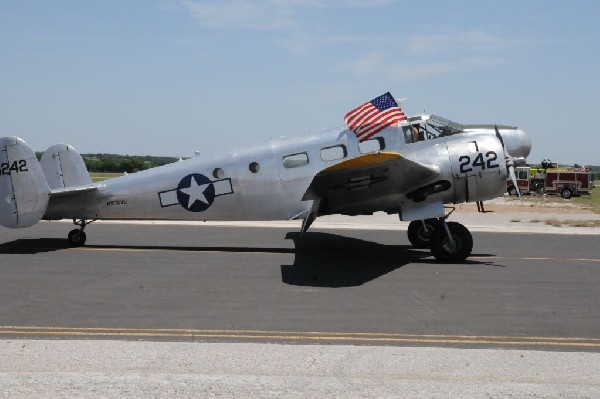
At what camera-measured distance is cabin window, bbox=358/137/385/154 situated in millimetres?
16500

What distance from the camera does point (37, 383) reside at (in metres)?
6.59

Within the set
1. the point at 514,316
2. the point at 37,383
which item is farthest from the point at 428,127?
the point at 37,383

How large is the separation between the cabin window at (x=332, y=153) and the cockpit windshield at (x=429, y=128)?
5.43 feet

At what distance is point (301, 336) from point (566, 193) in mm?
54837

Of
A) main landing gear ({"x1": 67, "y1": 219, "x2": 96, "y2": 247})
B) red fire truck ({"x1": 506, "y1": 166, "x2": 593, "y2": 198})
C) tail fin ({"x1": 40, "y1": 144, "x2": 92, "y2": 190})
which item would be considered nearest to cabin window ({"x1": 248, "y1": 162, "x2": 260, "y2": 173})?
main landing gear ({"x1": 67, "y1": 219, "x2": 96, "y2": 247})

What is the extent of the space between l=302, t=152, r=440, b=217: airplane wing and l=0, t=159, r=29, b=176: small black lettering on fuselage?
7.41m

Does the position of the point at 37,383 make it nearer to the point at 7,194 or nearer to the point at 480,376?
the point at 480,376

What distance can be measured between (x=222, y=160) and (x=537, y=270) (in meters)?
8.24

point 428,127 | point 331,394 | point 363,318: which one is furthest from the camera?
point 428,127

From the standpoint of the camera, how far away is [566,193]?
58.2 m

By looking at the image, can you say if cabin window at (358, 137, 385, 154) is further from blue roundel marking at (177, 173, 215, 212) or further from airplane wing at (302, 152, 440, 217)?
blue roundel marking at (177, 173, 215, 212)

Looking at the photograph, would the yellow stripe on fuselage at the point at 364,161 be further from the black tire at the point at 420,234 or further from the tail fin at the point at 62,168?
the tail fin at the point at 62,168

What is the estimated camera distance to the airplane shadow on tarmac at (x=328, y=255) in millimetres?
13508

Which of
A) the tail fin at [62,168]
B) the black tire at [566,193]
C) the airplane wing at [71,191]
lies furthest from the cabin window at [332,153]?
the black tire at [566,193]
